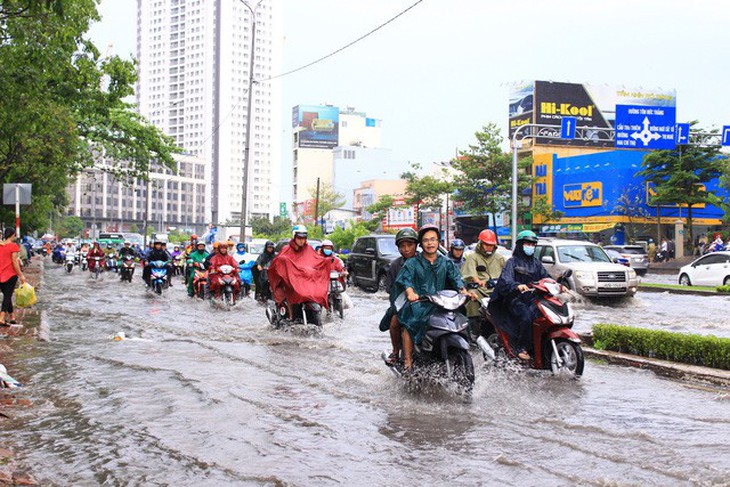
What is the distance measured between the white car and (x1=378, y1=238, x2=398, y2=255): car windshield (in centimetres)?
1007

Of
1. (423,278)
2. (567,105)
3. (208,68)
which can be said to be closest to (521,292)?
(423,278)

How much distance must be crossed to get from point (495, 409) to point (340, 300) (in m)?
9.44

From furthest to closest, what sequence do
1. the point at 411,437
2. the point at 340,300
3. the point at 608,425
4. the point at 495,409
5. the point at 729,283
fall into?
the point at 729,283, the point at 340,300, the point at 495,409, the point at 608,425, the point at 411,437

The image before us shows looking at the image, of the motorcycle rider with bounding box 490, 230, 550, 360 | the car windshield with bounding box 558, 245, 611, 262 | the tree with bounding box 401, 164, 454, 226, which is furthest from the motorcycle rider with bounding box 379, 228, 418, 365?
the tree with bounding box 401, 164, 454, 226

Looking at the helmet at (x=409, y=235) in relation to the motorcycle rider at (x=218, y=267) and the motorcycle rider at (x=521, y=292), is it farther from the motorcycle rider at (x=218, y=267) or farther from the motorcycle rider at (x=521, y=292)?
the motorcycle rider at (x=218, y=267)

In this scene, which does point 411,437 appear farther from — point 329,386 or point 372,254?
point 372,254

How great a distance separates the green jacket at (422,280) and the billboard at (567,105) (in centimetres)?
6201

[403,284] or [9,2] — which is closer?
[403,284]

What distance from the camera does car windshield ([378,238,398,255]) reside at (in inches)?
961

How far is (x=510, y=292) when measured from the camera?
28.0 ft

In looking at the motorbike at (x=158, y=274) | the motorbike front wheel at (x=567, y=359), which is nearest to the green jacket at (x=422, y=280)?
the motorbike front wheel at (x=567, y=359)

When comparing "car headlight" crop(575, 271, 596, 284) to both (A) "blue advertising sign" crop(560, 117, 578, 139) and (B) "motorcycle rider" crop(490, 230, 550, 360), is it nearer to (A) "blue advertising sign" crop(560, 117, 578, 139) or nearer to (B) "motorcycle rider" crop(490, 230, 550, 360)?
(B) "motorcycle rider" crop(490, 230, 550, 360)

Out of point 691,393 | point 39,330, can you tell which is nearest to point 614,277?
point 691,393

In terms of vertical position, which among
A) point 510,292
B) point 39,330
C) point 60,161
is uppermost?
point 60,161
